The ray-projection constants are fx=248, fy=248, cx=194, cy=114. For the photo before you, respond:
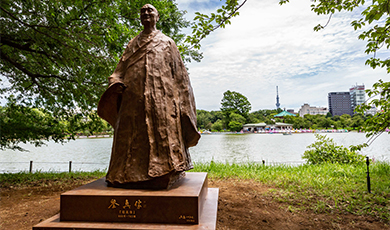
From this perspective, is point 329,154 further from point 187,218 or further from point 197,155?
point 187,218

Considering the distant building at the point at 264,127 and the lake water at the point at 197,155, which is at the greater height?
the distant building at the point at 264,127

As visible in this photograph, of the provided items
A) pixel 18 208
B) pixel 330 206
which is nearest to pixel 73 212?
pixel 18 208

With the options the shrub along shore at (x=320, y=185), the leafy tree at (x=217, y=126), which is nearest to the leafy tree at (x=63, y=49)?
the shrub along shore at (x=320, y=185)

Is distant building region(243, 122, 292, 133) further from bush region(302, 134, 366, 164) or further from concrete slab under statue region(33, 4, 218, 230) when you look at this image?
concrete slab under statue region(33, 4, 218, 230)

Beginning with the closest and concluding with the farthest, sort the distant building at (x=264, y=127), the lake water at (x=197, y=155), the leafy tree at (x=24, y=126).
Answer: the leafy tree at (x=24, y=126) → the lake water at (x=197, y=155) → the distant building at (x=264, y=127)

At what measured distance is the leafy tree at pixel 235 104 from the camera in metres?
33.5

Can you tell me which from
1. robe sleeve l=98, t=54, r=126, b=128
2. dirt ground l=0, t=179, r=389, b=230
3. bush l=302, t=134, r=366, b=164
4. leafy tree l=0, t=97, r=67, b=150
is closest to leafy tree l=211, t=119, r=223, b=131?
bush l=302, t=134, r=366, b=164

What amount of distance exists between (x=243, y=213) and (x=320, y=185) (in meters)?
2.20

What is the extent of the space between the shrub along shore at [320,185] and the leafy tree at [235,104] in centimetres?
2605

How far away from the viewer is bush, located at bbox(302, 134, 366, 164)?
7.98 meters

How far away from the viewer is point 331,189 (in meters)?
4.90

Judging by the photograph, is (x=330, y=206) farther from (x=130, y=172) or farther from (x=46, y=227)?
(x=46, y=227)

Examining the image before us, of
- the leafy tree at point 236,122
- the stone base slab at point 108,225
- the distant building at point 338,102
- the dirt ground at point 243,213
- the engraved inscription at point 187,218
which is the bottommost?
the dirt ground at point 243,213

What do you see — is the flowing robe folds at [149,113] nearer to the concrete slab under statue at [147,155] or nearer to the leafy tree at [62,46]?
the concrete slab under statue at [147,155]
